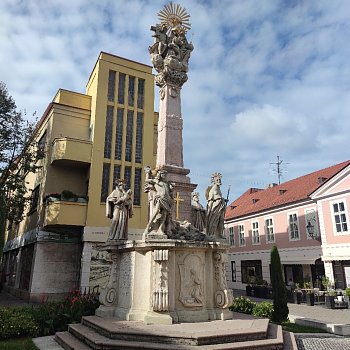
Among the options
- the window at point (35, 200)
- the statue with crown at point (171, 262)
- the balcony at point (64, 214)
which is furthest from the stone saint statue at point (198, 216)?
the window at point (35, 200)

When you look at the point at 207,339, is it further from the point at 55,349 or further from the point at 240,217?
the point at 240,217

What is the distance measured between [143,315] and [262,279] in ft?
66.7

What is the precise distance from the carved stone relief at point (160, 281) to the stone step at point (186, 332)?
1.60 feet

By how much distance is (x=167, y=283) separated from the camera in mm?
7988

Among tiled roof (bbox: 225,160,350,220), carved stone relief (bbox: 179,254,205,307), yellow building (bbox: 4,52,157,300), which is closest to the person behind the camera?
carved stone relief (bbox: 179,254,205,307)

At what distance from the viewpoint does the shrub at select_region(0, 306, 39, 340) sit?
8.74 meters

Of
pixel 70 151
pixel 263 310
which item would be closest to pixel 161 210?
pixel 263 310

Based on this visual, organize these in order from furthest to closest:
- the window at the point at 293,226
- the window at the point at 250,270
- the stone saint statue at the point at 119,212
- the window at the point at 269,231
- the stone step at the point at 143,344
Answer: the window at the point at 250,270
the window at the point at 269,231
the window at the point at 293,226
the stone saint statue at the point at 119,212
the stone step at the point at 143,344

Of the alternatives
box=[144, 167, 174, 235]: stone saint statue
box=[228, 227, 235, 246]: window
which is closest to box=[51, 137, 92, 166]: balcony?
box=[144, 167, 174, 235]: stone saint statue

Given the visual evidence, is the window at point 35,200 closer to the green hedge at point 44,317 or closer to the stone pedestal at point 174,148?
the green hedge at point 44,317

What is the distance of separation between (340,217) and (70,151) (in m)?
17.0

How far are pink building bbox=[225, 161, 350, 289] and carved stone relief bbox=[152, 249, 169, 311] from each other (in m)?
16.0

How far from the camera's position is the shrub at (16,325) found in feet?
28.7

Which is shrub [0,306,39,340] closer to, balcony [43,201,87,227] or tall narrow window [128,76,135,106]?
balcony [43,201,87,227]
